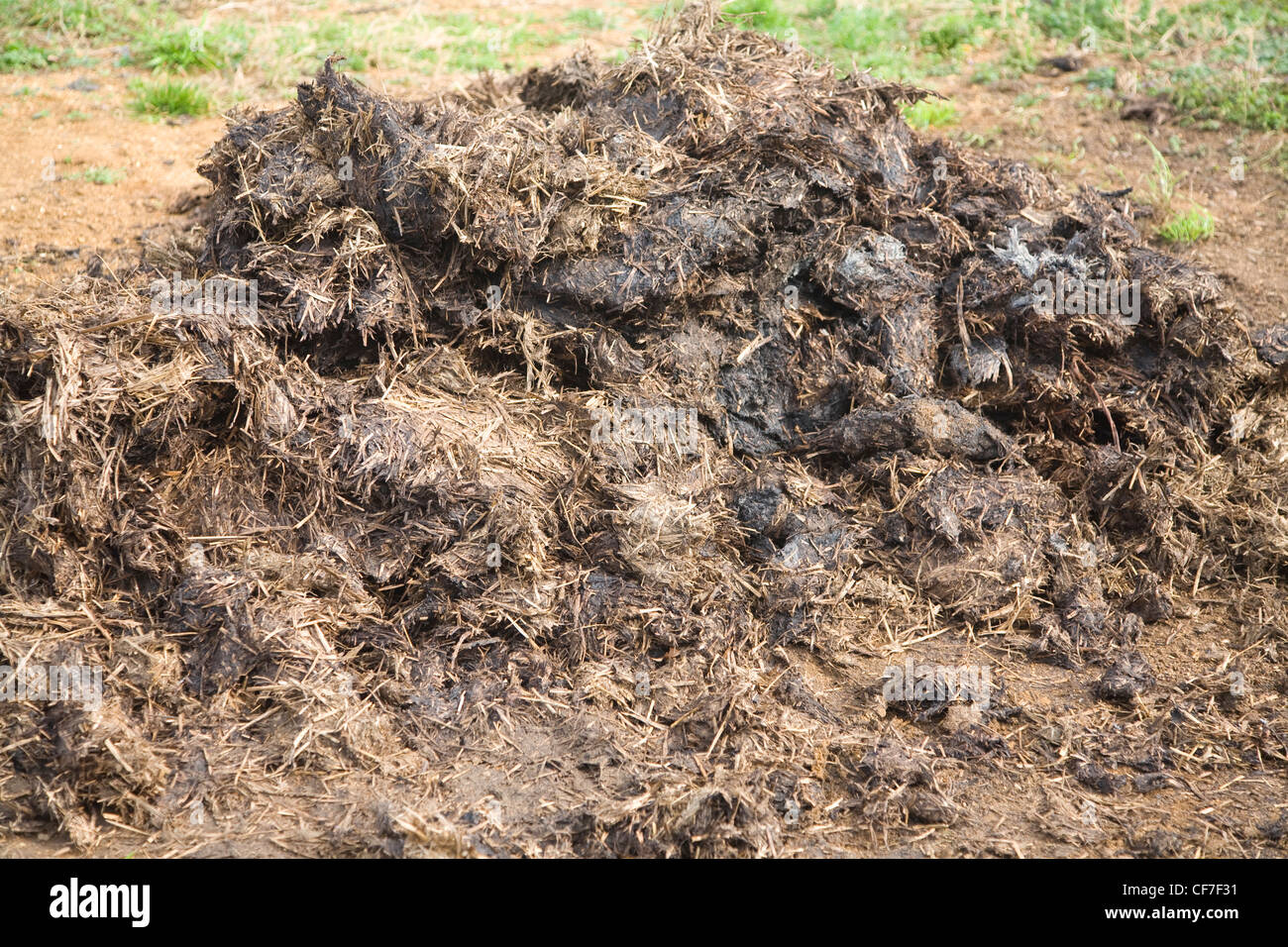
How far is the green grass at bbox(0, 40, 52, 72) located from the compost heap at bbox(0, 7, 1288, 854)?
3.77 meters

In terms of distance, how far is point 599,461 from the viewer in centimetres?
395

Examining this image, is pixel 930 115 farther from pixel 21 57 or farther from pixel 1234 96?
pixel 21 57

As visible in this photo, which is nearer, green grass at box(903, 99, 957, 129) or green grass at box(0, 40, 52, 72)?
green grass at box(903, 99, 957, 129)

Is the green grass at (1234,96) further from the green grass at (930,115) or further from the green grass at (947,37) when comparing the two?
the green grass at (930,115)

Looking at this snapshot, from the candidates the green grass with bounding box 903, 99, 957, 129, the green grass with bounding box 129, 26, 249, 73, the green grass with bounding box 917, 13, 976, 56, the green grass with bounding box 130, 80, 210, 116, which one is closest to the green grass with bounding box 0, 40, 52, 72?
the green grass with bounding box 129, 26, 249, 73

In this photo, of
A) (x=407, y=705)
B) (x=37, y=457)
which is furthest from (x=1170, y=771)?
(x=37, y=457)

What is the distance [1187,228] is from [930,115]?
1.84 metres

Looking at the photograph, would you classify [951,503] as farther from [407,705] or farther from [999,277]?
[407,705]

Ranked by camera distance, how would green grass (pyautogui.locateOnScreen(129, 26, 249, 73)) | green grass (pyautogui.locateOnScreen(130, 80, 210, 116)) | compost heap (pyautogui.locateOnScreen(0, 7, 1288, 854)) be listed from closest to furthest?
compost heap (pyautogui.locateOnScreen(0, 7, 1288, 854)) → green grass (pyautogui.locateOnScreen(130, 80, 210, 116)) → green grass (pyautogui.locateOnScreen(129, 26, 249, 73))

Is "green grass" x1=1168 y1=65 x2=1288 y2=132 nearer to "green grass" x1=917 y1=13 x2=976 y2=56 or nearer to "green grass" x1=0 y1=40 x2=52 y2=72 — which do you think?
"green grass" x1=917 y1=13 x2=976 y2=56

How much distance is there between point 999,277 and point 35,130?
5946 mm

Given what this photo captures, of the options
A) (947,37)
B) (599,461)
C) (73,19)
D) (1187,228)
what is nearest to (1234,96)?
(1187,228)

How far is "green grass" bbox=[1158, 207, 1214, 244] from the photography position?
5902mm

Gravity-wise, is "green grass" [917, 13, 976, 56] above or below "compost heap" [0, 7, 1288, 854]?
above
